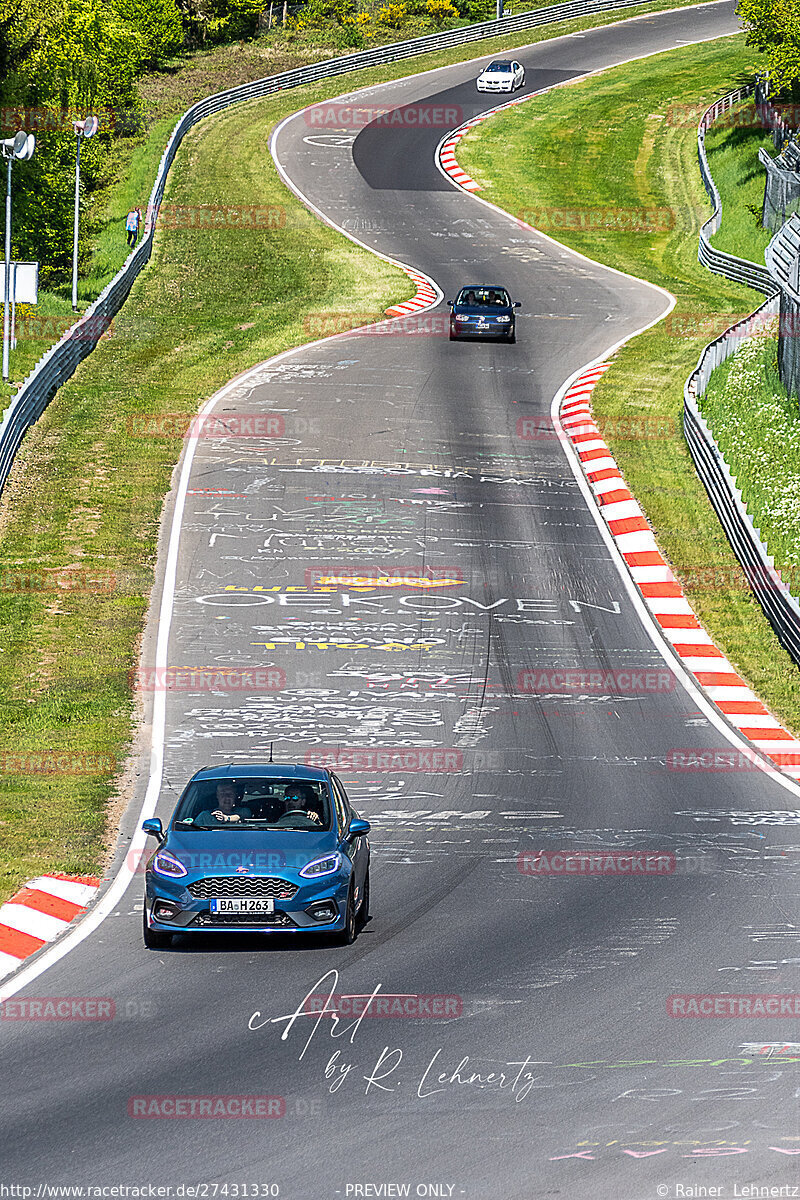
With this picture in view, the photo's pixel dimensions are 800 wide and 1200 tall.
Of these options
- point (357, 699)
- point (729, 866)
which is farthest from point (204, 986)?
point (357, 699)

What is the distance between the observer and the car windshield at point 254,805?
13.5 meters

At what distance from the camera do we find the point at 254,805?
541 inches

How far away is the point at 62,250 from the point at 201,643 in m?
44.7

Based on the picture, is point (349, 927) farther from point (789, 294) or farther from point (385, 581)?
point (789, 294)

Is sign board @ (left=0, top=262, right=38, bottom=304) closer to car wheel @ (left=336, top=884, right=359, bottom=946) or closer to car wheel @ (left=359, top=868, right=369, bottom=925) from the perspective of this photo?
car wheel @ (left=359, top=868, right=369, bottom=925)

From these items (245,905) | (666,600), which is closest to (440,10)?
(666,600)

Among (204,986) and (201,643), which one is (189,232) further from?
(204,986)

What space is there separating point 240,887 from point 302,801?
1.27 meters

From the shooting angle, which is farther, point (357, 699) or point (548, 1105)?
point (357, 699)

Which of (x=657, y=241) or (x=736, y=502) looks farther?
(x=657, y=241)

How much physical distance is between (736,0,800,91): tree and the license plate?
178 feet

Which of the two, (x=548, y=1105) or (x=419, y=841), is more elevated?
(x=548, y=1105)

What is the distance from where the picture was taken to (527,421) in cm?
3756

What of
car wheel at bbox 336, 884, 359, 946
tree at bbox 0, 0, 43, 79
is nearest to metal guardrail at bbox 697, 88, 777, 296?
tree at bbox 0, 0, 43, 79
